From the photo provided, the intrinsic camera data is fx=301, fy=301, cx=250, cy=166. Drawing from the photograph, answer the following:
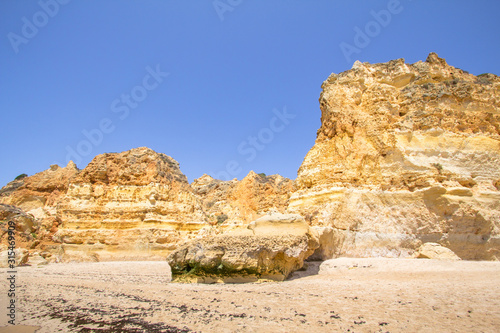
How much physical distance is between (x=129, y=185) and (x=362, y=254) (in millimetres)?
14647

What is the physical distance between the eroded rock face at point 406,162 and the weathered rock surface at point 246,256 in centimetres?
345

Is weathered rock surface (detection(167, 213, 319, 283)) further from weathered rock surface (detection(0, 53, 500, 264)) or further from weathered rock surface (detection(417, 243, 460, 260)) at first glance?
weathered rock surface (detection(417, 243, 460, 260))

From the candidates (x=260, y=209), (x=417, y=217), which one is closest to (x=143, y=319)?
(x=417, y=217)

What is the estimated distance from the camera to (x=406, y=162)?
442 inches

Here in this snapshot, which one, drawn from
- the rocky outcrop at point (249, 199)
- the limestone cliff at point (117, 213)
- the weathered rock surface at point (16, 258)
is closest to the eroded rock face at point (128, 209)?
the limestone cliff at point (117, 213)

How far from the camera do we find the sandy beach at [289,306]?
3570 millimetres

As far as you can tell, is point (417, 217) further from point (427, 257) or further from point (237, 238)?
point (237, 238)

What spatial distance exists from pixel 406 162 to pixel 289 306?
28.9ft

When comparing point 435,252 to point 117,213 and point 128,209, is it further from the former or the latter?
point 117,213

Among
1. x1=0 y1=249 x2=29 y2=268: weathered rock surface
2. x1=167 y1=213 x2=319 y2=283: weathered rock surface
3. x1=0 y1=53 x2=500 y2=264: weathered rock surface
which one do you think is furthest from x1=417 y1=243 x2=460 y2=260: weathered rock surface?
x1=0 y1=249 x2=29 y2=268: weathered rock surface

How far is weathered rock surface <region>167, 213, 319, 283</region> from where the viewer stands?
7320mm

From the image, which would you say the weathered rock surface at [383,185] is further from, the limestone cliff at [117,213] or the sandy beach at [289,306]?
the sandy beach at [289,306]

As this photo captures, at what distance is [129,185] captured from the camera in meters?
19.2

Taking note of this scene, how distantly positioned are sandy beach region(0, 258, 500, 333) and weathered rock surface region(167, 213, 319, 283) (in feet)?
1.99
